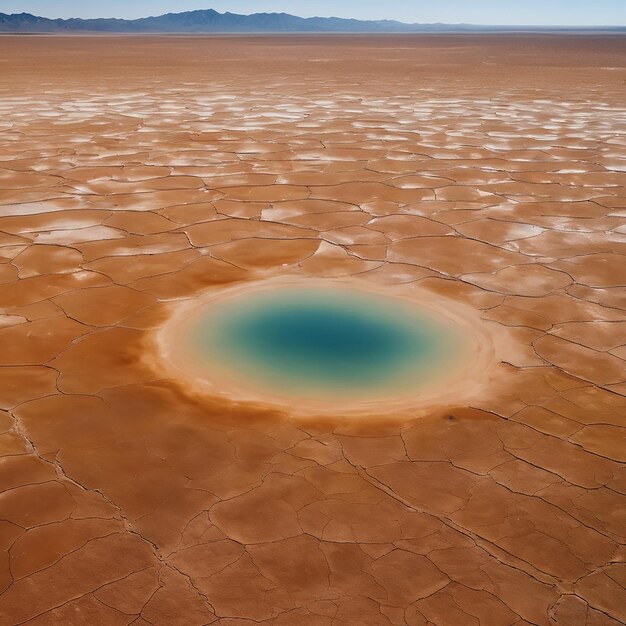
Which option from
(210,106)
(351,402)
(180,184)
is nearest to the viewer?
(351,402)

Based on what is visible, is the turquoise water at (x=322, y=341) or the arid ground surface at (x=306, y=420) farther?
the turquoise water at (x=322, y=341)

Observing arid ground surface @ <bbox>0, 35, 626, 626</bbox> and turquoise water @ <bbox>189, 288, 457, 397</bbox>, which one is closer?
arid ground surface @ <bbox>0, 35, 626, 626</bbox>

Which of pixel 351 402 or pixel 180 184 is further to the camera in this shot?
pixel 180 184

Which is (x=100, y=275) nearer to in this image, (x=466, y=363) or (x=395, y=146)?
(x=466, y=363)

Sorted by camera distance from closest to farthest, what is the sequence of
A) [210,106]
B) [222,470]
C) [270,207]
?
[222,470], [270,207], [210,106]

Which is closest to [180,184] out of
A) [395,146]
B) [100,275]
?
[100,275]
